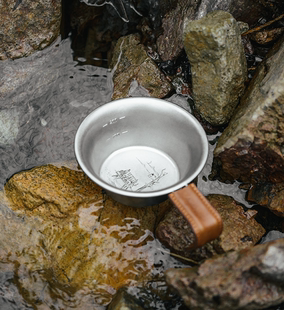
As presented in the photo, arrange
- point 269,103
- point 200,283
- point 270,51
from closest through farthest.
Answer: point 200,283
point 269,103
point 270,51

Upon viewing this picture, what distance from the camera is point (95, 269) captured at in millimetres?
3711

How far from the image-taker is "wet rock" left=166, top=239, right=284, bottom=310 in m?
2.88

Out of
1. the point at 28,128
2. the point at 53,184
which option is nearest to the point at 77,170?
the point at 53,184

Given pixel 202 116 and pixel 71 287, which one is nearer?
pixel 71 287

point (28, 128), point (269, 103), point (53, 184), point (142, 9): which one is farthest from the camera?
point (142, 9)

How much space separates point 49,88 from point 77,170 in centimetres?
134

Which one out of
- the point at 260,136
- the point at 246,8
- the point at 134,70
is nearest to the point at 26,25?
the point at 134,70

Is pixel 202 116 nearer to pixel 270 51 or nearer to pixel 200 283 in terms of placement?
pixel 270 51

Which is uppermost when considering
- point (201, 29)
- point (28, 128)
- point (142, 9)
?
point (201, 29)

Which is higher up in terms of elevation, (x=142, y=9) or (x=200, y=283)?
(x=142, y=9)

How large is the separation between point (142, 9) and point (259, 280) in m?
3.72

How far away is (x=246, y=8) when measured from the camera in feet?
14.7

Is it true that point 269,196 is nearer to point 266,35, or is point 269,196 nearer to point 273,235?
point 273,235

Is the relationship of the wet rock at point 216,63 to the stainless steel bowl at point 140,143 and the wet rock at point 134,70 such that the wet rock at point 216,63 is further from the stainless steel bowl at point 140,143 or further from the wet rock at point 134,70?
the wet rock at point 134,70
